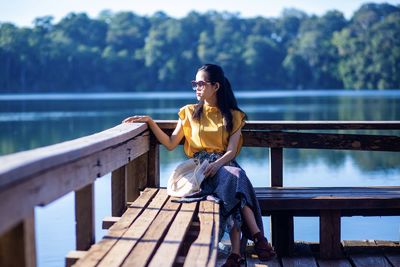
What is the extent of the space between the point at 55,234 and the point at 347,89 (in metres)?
72.1

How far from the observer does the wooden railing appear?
202cm

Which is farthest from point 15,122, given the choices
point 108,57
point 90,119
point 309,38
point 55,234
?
point 309,38

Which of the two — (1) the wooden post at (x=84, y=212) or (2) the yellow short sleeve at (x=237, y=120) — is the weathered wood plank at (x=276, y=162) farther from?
(1) the wooden post at (x=84, y=212)

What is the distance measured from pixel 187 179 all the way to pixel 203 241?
0.92 metres

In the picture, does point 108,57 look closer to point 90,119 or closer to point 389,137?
point 90,119

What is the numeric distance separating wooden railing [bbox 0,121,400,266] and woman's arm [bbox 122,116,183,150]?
0.18 ft

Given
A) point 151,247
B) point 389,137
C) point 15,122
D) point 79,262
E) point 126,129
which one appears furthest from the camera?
point 15,122

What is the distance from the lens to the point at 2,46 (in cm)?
7994

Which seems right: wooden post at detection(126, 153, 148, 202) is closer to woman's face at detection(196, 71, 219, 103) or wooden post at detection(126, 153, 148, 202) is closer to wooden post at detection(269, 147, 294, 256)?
woman's face at detection(196, 71, 219, 103)

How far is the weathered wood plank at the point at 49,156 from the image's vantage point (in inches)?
75.7

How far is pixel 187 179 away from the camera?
12.9 ft

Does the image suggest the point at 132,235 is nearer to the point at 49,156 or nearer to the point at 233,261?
the point at 233,261

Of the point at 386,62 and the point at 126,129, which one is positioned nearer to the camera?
the point at 126,129

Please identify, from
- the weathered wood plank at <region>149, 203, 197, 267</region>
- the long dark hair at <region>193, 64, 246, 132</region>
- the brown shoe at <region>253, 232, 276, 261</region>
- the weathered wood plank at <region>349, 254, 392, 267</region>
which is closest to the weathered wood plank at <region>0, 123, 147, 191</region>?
the weathered wood plank at <region>149, 203, 197, 267</region>
